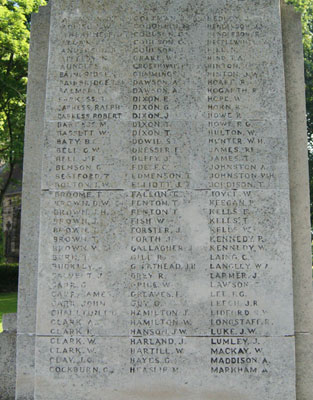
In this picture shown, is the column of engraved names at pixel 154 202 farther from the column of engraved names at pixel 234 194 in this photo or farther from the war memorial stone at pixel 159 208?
the column of engraved names at pixel 234 194

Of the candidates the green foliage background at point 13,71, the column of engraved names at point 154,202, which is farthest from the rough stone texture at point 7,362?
the green foliage background at point 13,71

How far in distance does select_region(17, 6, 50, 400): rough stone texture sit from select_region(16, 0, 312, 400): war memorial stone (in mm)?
18

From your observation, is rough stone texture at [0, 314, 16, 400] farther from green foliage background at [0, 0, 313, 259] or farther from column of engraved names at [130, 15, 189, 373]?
green foliage background at [0, 0, 313, 259]

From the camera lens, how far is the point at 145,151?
5562 millimetres

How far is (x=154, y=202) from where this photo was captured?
5457 mm

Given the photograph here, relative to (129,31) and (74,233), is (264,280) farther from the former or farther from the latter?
(129,31)

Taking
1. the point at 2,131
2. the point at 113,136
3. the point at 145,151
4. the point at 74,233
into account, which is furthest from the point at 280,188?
the point at 2,131

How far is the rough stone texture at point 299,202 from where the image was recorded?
535cm

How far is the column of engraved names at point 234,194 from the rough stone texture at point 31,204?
2181 millimetres

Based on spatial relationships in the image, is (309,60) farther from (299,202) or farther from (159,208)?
(159,208)

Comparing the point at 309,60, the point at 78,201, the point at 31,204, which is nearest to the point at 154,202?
the point at 78,201

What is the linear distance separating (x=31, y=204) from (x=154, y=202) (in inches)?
62.5

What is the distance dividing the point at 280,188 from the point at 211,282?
140 cm

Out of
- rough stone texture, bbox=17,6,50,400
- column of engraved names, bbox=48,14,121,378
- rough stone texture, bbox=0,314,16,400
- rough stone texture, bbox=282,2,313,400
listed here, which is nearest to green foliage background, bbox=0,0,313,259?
rough stone texture, bbox=17,6,50,400
